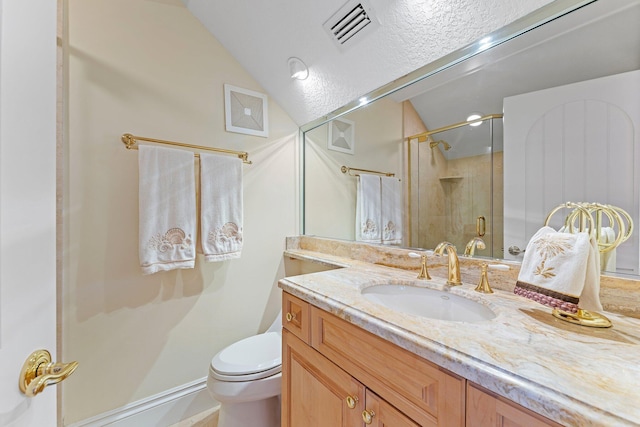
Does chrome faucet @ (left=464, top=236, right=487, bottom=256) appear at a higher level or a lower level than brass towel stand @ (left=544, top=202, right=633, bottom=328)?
lower

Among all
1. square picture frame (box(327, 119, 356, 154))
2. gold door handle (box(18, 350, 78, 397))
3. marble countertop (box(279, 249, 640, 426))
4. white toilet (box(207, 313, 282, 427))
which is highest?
square picture frame (box(327, 119, 356, 154))

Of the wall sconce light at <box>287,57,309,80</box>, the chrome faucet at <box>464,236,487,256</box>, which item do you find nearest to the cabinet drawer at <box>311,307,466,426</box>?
the chrome faucet at <box>464,236,487,256</box>

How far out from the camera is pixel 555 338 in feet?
1.95

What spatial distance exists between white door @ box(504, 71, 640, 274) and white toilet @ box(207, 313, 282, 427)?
1.24 m

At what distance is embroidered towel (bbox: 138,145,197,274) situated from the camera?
4.38 feet

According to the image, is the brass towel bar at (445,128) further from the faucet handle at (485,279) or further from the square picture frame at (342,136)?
the faucet handle at (485,279)

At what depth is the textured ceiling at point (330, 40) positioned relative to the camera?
101 cm

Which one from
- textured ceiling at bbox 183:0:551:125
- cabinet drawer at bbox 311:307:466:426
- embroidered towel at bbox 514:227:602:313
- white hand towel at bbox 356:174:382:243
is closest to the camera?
cabinet drawer at bbox 311:307:466:426

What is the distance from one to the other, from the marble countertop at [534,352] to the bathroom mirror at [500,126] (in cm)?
35

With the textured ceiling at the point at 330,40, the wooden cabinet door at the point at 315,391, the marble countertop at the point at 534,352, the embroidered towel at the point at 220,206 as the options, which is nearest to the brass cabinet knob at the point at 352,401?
the wooden cabinet door at the point at 315,391

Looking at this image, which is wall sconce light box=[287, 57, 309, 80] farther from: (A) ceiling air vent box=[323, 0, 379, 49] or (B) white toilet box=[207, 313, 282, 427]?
(B) white toilet box=[207, 313, 282, 427]

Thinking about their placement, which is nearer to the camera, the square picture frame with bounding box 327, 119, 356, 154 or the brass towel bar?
the brass towel bar

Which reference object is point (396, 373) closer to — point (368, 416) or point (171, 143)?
point (368, 416)

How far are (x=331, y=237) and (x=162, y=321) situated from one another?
3.80 feet
